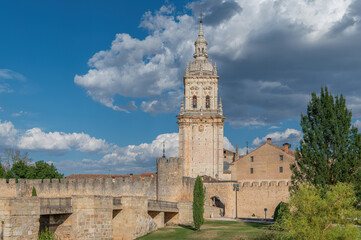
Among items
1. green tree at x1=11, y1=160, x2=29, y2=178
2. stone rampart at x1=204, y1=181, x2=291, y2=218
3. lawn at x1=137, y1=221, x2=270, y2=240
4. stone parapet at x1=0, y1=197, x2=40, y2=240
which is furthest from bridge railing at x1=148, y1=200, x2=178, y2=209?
green tree at x1=11, y1=160, x2=29, y2=178

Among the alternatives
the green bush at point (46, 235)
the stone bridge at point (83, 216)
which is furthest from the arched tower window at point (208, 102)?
the green bush at point (46, 235)

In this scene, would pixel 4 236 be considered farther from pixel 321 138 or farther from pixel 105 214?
pixel 321 138

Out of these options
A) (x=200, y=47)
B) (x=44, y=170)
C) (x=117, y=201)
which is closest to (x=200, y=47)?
(x=200, y=47)

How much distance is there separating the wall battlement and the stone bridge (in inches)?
408

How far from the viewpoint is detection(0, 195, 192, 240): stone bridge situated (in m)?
27.0

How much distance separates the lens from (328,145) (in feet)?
108

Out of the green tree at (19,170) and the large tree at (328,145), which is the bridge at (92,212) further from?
the green tree at (19,170)

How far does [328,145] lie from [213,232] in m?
11.4

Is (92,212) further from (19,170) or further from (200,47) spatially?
(200,47)

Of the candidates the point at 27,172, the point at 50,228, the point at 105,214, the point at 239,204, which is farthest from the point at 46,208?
the point at 27,172

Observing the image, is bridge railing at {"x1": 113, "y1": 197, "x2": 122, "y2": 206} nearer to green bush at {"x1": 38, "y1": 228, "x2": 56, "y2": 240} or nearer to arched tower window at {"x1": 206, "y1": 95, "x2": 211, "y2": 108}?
green bush at {"x1": 38, "y1": 228, "x2": 56, "y2": 240}

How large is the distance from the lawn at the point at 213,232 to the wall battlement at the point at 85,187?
1315cm

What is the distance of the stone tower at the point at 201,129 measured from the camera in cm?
7694

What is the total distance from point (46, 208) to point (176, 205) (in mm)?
17547
